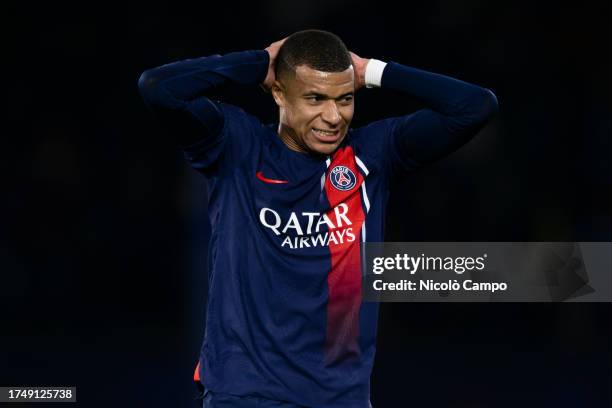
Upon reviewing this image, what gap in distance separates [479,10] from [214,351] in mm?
5339

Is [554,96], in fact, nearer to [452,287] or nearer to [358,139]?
[452,287]

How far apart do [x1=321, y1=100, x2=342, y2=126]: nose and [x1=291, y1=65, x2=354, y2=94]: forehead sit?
4 cm

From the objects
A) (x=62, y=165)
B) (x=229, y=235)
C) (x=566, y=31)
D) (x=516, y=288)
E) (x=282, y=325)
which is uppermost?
(x=566, y=31)

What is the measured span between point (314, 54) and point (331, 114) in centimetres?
21

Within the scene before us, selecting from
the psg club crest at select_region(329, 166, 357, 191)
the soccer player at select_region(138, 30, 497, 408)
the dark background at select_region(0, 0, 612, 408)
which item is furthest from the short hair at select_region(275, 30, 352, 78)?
the dark background at select_region(0, 0, 612, 408)

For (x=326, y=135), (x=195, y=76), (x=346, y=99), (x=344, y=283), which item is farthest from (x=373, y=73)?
(x=344, y=283)

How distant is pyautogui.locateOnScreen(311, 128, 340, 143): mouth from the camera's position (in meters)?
3.25

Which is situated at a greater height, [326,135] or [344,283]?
[326,135]

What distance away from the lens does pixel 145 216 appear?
7348mm

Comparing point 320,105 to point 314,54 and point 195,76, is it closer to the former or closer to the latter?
point 314,54

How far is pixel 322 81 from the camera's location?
10.6 feet

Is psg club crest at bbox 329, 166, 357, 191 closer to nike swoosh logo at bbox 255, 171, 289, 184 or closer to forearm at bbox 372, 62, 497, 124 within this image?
nike swoosh logo at bbox 255, 171, 289, 184

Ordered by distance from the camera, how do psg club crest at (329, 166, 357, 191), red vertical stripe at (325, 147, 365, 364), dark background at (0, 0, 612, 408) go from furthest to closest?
dark background at (0, 0, 612, 408), psg club crest at (329, 166, 357, 191), red vertical stripe at (325, 147, 365, 364)

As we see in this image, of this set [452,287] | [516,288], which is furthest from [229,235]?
[516,288]
